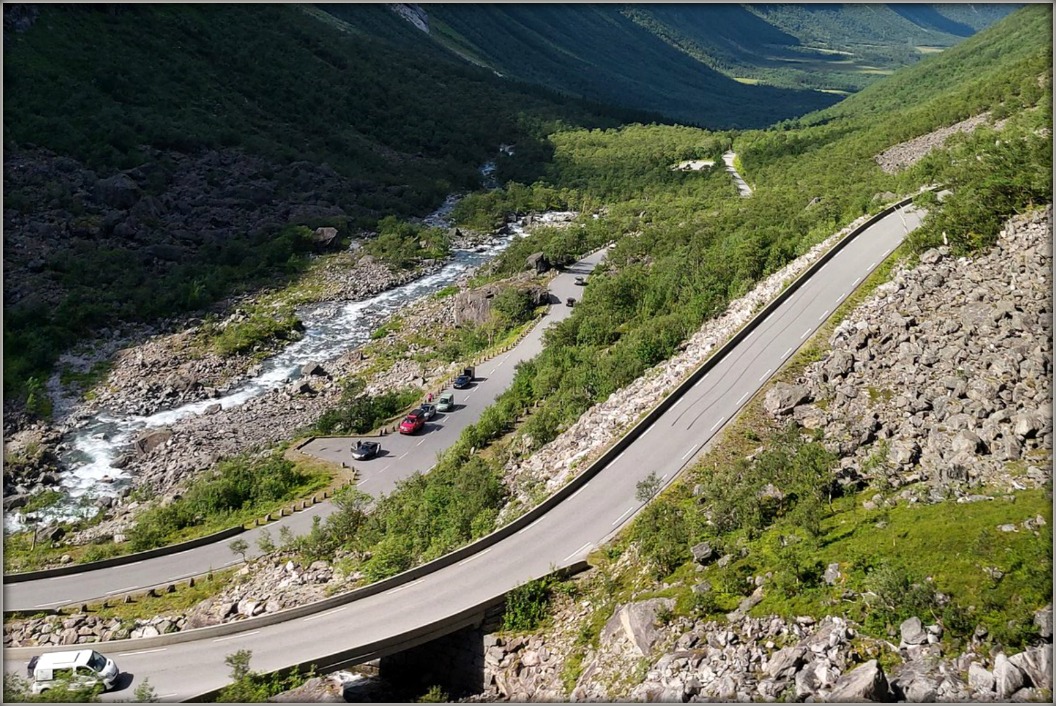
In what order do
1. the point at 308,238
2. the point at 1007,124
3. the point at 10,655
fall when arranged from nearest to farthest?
the point at 10,655 < the point at 1007,124 < the point at 308,238

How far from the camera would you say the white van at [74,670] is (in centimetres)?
2183

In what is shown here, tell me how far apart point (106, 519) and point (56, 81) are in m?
73.2

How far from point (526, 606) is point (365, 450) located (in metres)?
19.7

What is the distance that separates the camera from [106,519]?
38469 mm

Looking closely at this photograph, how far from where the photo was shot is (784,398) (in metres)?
30.6

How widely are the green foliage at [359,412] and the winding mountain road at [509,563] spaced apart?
66.0ft

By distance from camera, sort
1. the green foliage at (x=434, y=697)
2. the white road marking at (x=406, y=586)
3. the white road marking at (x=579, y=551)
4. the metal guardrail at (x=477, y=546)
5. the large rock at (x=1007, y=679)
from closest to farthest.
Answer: the large rock at (x=1007, y=679) → the green foliage at (x=434, y=697) → the metal guardrail at (x=477, y=546) → the white road marking at (x=406, y=586) → the white road marking at (x=579, y=551)

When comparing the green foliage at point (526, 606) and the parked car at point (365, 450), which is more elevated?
the green foliage at point (526, 606)

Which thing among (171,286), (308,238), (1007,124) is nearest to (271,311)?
(171,286)

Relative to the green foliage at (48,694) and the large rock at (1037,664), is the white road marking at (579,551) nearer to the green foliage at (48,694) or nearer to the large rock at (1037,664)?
the large rock at (1037,664)

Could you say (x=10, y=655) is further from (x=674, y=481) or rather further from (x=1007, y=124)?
(x=1007, y=124)

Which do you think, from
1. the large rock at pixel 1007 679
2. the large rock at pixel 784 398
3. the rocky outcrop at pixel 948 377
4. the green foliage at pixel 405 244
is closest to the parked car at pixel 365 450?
the large rock at pixel 784 398

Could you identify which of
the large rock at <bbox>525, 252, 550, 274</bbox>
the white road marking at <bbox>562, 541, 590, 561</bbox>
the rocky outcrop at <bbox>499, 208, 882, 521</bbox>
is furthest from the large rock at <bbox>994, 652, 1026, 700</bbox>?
the large rock at <bbox>525, 252, 550, 274</bbox>

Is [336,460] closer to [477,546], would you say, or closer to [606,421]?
[606,421]
